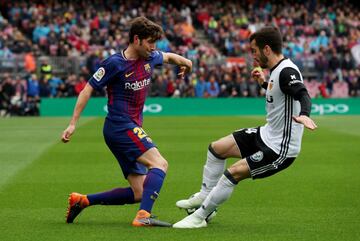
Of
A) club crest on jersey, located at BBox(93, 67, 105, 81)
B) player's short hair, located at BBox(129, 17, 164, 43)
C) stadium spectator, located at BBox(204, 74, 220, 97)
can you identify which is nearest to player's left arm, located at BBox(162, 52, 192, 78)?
player's short hair, located at BBox(129, 17, 164, 43)

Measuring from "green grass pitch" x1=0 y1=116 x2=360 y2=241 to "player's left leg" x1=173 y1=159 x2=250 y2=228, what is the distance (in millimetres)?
182

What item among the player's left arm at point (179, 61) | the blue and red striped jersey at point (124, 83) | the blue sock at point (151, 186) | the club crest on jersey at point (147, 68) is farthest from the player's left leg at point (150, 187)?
the player's left arm at point (179, 61)

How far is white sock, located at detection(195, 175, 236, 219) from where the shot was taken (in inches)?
341

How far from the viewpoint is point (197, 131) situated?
26.5 m

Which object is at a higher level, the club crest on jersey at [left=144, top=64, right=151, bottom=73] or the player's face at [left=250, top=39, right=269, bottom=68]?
the player's face at [left=250, top=39, right=269, bottom=68]

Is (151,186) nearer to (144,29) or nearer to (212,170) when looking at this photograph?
(212,170)

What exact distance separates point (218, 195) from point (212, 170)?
671mm

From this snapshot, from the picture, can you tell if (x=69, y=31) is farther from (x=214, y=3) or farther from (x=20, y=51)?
(x=214, y=3)

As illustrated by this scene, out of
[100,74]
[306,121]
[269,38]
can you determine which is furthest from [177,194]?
[306,121]

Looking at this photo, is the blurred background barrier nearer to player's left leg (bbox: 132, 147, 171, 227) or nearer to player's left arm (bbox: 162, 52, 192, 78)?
player's left arm (bbox: 162, 52, 192, 78)

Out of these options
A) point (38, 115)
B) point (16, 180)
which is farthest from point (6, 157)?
point (38, 115)

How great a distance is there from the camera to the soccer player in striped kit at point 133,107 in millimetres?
8789

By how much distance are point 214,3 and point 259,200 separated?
38.7 m

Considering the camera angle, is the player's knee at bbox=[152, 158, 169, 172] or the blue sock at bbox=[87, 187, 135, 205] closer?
the player's knee at bbox=[152, 158, 169, 172]
